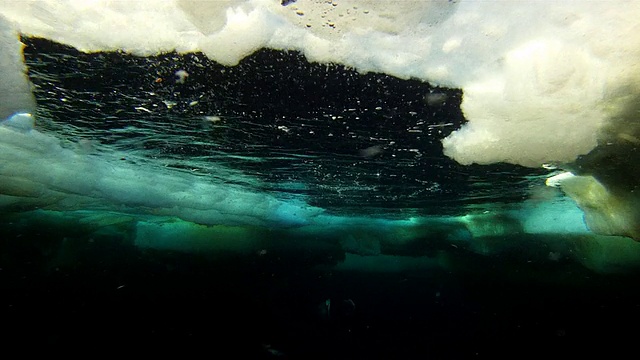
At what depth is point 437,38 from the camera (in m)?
5.56

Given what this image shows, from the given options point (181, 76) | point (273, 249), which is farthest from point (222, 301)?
point (181, 76)

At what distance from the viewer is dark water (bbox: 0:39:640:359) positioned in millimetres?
7293

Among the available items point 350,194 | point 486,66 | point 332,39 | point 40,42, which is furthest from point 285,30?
point 350,194

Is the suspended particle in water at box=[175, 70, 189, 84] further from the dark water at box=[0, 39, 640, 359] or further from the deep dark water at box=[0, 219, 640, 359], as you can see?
the deep dark water at box=[0, 219, 640, 359]

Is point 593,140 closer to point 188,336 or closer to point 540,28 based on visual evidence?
point 540,28

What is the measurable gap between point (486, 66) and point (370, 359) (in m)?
33.5

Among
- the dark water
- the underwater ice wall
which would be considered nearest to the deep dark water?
the dark water

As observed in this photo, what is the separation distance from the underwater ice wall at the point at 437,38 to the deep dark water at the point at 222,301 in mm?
21795

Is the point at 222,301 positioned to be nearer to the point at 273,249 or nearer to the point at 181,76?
the point at 273,249

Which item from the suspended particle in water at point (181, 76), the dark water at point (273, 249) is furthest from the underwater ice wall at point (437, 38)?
the suspended particle in water at point (181, 76)

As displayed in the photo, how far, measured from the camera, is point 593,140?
850 cm

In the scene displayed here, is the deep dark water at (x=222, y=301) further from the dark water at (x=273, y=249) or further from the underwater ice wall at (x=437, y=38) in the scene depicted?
the underwater ice wall at (x=437, y=38)

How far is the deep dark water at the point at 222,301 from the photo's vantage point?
24703 millimetres

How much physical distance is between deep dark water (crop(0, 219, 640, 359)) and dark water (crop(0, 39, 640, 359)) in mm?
132
